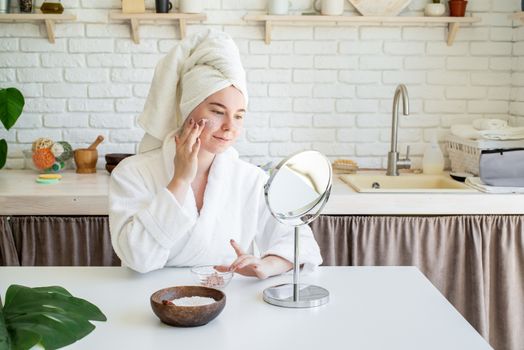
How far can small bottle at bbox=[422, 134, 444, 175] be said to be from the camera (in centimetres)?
383

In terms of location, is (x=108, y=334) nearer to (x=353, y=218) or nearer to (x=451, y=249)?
(x=353, y=218)

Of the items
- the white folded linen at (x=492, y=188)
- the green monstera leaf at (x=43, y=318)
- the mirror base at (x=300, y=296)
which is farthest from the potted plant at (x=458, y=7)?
the green monstera leaf at (x=43, y=318)

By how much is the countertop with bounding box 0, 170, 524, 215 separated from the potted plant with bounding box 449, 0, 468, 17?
1075 mm

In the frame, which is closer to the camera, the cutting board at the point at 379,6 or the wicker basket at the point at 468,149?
the wicker basket at the point at 468,149

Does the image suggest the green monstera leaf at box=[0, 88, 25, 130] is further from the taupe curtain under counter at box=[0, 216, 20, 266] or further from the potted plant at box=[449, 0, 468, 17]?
the potted plant at box=[449, 0, 468, 17]

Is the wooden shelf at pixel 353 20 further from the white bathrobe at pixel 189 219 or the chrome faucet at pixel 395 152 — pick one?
the white bathrobe at pixel 189 219

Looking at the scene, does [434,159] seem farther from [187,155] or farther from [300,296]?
[300,296]

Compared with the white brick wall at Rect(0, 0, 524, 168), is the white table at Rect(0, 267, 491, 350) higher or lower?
lower

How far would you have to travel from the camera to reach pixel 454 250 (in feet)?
10.8

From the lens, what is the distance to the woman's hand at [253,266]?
189 centimetres

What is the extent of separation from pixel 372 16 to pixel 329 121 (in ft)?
1.98

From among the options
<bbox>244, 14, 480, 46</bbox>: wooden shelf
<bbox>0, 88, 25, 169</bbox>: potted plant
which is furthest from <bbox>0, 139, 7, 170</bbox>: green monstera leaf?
<bbox>244, 14, 480, 46</bbox>: wooden shelf

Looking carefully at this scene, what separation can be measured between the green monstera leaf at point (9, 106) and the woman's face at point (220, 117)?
1533mm

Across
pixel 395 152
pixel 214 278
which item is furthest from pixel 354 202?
pixel 214 278
